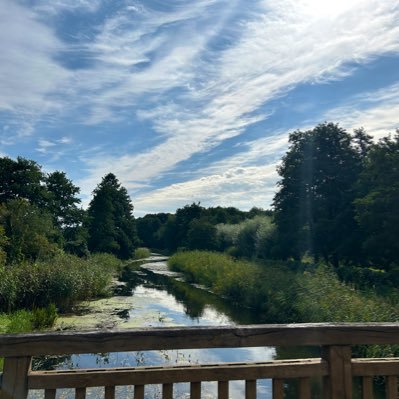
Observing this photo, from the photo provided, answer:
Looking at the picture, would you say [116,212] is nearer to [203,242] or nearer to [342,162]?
[203,242]

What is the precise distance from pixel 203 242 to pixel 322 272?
2785cm

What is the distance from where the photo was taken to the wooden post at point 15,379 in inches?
73.7

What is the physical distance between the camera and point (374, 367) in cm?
210

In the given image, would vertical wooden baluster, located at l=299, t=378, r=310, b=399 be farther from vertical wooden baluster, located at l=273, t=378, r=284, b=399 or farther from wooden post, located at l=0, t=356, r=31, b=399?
wooden post, located at l=0, t=356, r=31, b=399

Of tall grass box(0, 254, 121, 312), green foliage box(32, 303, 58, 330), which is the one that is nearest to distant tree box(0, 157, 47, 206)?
tall grass box(0, 254, 121, 312)

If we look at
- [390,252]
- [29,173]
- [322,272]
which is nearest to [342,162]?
[390,252]

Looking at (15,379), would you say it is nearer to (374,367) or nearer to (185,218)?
(374,367)

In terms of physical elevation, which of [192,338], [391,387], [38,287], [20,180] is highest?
[20,180]

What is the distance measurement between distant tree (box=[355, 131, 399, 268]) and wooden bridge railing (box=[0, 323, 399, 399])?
12.4 m

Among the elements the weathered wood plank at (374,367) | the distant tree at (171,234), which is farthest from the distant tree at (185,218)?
the weathered wood plank at (374,367)

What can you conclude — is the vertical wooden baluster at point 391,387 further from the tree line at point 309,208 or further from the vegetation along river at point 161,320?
the tree line at point 309,208

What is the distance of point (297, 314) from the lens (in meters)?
11.8

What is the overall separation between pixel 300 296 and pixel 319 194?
1046 centimetres

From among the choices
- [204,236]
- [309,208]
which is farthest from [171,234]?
[309,208]
